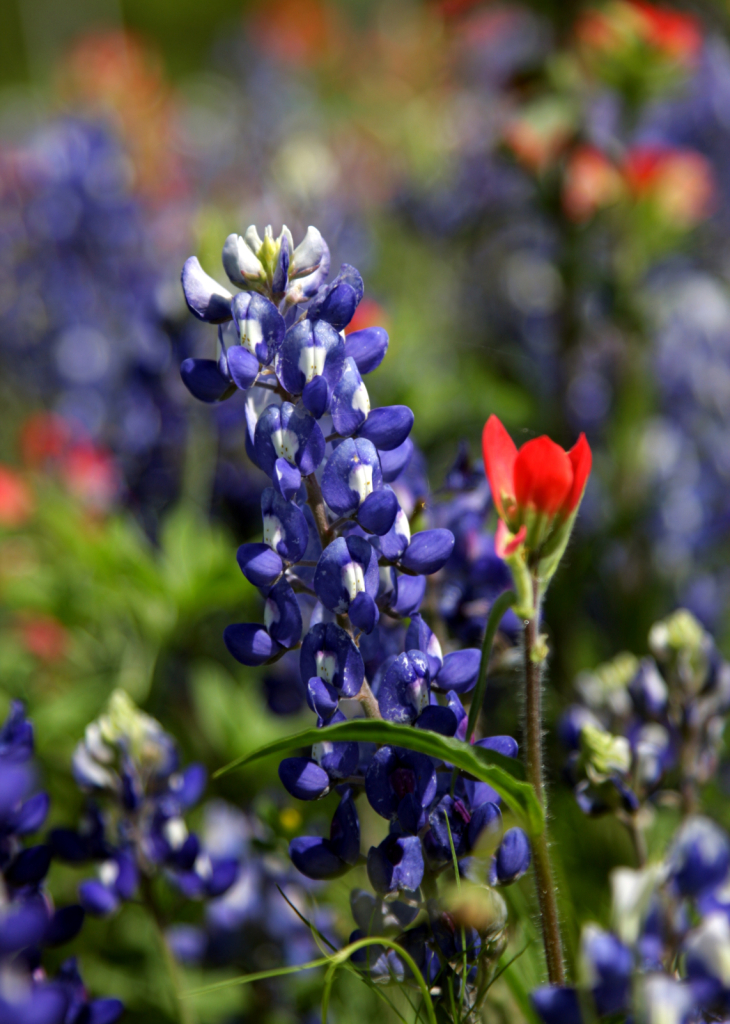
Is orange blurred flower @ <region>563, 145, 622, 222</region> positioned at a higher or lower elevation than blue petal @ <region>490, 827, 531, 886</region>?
higher

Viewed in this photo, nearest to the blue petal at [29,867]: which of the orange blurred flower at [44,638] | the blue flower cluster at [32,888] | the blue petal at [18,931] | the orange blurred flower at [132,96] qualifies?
the blue flower cluster at [32,888]

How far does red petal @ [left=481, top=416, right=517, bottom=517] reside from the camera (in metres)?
0.58

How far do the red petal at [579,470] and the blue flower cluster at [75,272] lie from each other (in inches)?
59.0

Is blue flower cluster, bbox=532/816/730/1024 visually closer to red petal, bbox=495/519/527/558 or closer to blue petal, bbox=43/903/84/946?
red petal, bbox=495/519/527/558

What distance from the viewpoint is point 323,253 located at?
0.65 metres

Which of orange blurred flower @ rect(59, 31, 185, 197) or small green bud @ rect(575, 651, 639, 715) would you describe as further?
orange blurred flower @ rect(59, 31, 185, 197)

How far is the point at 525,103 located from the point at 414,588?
137 centimetres

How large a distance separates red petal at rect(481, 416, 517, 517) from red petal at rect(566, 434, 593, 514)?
40mm

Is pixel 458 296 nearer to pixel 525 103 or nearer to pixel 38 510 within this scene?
pixel 525 103

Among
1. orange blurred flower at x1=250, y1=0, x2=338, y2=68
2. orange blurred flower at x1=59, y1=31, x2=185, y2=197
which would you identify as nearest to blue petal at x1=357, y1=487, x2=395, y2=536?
orange blurred flower at x1=59, y1=31, x2=185, y2=197

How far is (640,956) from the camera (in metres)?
0.50

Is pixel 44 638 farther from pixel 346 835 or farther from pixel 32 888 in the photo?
pixel 346 835

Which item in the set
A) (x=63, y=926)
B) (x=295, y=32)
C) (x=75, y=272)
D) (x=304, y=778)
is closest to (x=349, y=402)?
(x=304, y=778)

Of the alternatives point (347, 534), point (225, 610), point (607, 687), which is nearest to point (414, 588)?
point (347, 534)
